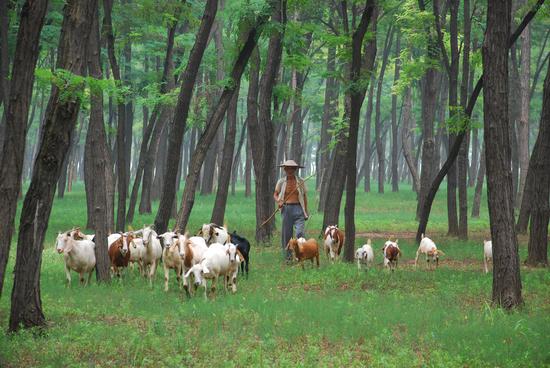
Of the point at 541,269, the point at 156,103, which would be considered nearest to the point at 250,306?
the point at 541,269

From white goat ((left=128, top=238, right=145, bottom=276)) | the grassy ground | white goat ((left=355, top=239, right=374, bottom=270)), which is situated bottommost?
the grassy ground

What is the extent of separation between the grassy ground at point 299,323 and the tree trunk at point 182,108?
7.88ft

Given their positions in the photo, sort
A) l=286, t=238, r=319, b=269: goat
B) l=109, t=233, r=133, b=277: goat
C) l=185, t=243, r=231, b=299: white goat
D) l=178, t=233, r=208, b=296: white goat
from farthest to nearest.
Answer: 1. l=286, t=238, r=319, b=269: goat
2. l=109, t=233, r=133, b=277: goat
3. l=178, t=233, r=208, b=296: white goat
4. l=185, t=243, r=231, b=299: white goat

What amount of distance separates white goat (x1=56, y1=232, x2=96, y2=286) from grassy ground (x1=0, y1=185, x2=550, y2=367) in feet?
1.27

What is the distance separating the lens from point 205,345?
31.1 ft

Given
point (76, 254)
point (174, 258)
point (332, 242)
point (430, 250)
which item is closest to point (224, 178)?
point (332, 242)

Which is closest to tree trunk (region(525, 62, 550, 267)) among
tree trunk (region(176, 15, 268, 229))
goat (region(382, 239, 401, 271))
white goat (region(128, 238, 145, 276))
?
goat (region(382, 239, 401, 271))

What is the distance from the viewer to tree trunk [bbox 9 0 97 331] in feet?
32.4

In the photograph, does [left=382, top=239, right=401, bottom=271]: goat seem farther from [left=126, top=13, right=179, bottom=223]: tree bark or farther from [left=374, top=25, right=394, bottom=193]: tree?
[left=374, top=25, right=394, bottom=193]: tree

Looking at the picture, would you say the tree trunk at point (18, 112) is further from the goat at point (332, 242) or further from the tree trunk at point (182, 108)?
the goat at point (332, 242)

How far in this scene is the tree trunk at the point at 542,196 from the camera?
57.2ft

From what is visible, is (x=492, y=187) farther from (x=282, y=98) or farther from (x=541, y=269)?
(x=282, y=98)

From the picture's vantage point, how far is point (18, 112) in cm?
941

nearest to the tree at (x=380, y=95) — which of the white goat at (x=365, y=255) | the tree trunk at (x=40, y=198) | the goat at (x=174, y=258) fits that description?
the white goat at (x=365, y=255)
